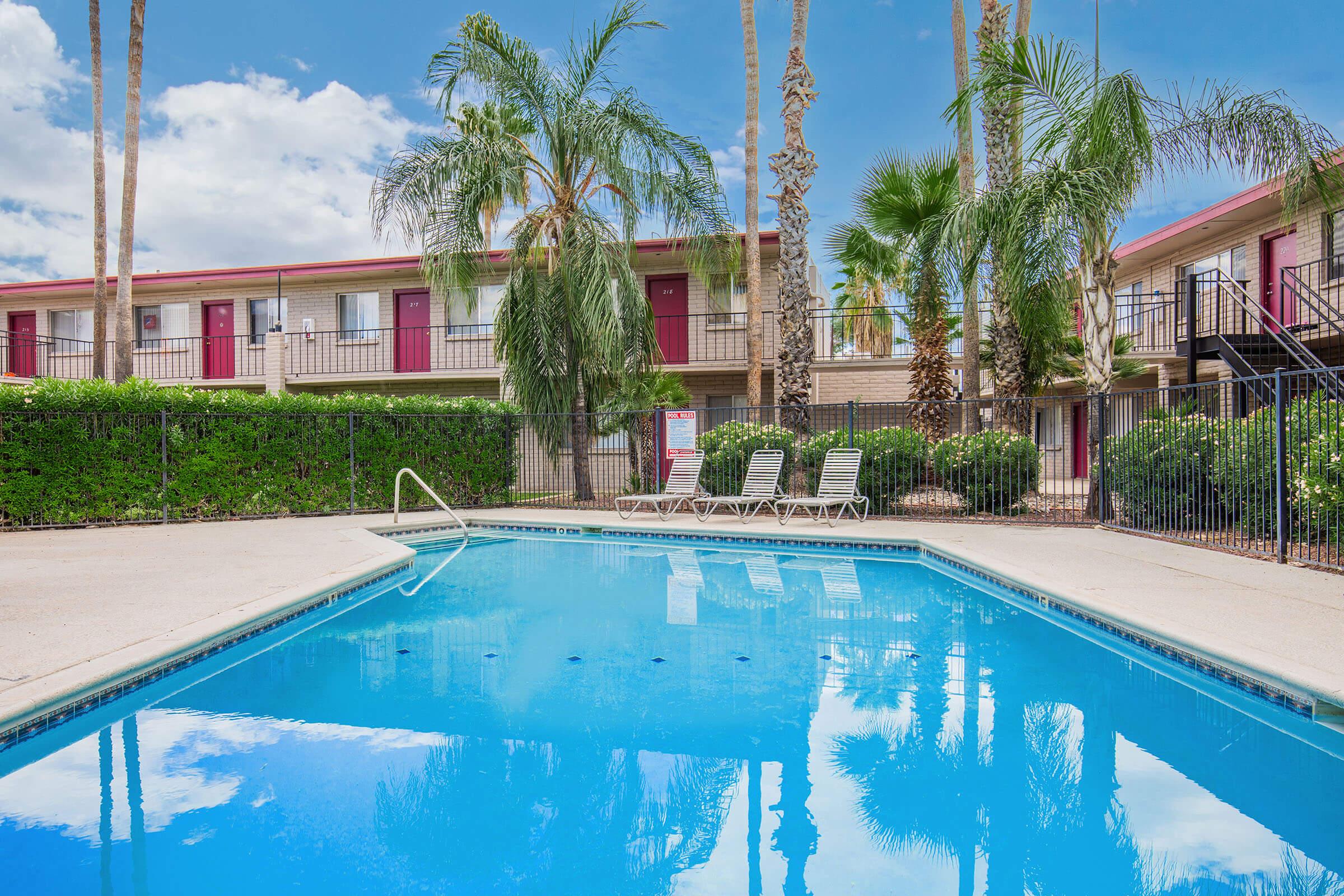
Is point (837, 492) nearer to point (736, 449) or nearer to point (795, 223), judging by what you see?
point (736, 449)

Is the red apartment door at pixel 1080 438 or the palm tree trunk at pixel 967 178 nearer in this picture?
the palm tree trunk at pixel 967 178

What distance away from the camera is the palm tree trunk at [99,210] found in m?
16.0

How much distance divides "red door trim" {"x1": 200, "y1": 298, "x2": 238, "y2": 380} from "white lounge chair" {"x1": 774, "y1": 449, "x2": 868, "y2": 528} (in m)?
14.8

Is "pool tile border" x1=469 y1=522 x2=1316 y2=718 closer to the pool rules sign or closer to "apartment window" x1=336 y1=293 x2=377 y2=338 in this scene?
the pool rules sign

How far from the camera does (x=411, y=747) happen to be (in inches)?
153

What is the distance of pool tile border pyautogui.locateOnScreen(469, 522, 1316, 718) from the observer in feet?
13.2

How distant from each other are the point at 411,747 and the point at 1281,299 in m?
14.7

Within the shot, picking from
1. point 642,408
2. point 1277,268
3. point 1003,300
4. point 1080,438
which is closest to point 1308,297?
point 1277,268

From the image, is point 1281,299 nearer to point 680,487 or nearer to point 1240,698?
point 680,487

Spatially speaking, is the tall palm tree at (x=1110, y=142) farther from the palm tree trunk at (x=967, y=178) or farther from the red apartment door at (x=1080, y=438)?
the red apartment door at (x=1080, y=438)

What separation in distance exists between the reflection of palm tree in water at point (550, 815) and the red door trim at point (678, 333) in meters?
14.1

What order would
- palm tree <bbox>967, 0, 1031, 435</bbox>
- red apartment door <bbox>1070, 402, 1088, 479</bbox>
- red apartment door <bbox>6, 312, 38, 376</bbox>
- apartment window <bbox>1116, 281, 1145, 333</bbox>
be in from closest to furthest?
1. palm tree <bbox>967, 0, 1031, 435</bbox>
2. apartment window <bbox>1116, 281, 1145, 333</bbox>
3. red apartment door <bbox>6, 312, 38, 376</bbox>
4. red apartment door <bbox>1070, 402, 1088, 479</bbox>

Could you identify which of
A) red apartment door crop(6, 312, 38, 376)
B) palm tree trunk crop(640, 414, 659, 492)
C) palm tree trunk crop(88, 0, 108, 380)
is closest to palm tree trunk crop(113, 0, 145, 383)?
palm tree trunk crop(88, 0, 108, 380)

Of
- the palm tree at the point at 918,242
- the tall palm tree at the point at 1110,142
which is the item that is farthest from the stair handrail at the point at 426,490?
the tall palm tree at the point at 1110,142
